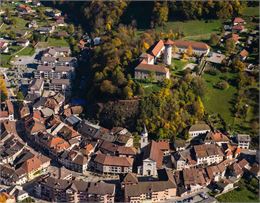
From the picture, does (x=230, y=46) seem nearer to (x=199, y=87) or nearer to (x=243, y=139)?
(x=199, y=87)

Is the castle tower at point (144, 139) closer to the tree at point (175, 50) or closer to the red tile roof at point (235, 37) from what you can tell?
the tree at point (175, 50)

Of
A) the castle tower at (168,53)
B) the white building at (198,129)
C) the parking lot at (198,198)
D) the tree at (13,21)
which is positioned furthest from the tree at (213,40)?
the tree at (13,21)

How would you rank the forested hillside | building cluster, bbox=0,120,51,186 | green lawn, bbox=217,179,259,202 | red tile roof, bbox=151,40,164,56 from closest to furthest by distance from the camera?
green lawn, bbox=217,179,259,202 < building cluster, bbox=0,120,51,186 < the forested hillside < red tile roof, bbox=151,40,164,56

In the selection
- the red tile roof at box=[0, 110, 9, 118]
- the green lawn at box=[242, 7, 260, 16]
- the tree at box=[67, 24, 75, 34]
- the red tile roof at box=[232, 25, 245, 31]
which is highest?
the green lawn at box=[242, 7, 260, 16]

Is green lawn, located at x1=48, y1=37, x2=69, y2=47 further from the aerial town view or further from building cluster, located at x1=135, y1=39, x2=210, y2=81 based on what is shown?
building cluster, located at x1=135, y1=39, x2=210, y2=81

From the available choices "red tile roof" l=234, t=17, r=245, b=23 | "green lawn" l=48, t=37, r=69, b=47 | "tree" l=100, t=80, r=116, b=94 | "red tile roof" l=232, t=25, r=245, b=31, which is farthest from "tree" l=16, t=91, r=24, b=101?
"red tile roof" l=234, t=17, r=245, b=23

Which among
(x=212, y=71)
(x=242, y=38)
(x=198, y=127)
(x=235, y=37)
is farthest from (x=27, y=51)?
(x=198, y=127)
